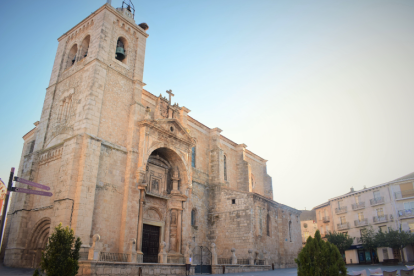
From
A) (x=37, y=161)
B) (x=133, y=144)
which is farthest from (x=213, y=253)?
(x=37, y=161)

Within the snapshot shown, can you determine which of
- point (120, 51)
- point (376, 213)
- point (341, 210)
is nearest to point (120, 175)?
point (120, 51)

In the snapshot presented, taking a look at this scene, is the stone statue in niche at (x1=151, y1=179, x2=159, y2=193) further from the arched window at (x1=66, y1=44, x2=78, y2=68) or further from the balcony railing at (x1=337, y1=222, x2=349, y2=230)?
the balcony railing at (x1=337, y1=222, x2=349, y2=230)

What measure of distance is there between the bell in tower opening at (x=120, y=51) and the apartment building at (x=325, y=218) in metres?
34.9

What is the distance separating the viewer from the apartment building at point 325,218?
4256cm

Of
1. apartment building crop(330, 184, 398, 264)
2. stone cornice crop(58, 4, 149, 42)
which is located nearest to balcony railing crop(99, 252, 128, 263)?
stone cornice crop(58, 4, 149, 42)

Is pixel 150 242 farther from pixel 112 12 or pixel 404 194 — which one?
pixel 404 194

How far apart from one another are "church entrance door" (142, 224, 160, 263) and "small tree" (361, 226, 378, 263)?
24.4 metres

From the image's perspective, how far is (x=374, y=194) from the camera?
1362 inches

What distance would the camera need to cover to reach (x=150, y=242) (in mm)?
17594

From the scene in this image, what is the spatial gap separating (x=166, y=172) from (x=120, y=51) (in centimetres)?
802

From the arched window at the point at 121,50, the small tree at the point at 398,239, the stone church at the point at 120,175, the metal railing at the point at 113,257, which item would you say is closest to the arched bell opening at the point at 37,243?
the stone church at the point at 120,175

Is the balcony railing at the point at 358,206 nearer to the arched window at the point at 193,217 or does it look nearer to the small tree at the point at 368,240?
the small tree at the point at 368,240

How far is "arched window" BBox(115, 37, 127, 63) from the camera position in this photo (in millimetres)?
18641

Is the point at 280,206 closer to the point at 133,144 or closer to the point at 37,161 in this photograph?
the point at 133,144
